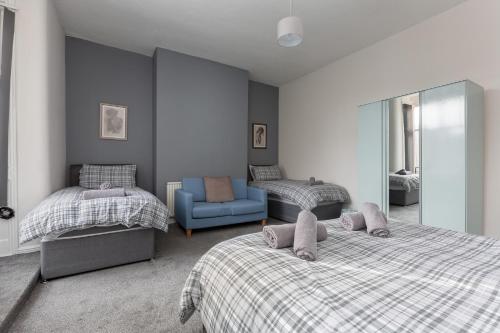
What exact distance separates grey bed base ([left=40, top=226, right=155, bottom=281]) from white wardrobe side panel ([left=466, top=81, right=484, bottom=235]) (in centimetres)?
325

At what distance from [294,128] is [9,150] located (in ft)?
14.7

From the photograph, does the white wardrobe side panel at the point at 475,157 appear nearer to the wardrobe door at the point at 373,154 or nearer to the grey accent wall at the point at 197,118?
the wardrobe door at the point at 373,154

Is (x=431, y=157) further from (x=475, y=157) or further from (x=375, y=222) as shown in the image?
(x=375, y=222)

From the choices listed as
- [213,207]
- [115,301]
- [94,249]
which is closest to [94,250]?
[94,249]

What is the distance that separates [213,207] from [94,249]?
5.03 ft

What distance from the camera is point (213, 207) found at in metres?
3.42

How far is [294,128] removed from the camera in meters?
5.24

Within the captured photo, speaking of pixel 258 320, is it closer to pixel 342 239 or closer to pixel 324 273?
pixel 324 273

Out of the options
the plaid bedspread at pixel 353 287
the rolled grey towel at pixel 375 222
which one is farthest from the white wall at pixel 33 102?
the rolled grey towel at pixel 375 222

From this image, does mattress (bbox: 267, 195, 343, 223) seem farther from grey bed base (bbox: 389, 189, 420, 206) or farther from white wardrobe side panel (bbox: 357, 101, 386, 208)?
grey bed base (bbox: 389, 189, 420, 206)

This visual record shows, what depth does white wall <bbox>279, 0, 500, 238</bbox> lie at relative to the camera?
249 centimetres

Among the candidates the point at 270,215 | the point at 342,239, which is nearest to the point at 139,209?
the point at 342,239

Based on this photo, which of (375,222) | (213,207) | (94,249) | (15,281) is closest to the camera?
(375,222)

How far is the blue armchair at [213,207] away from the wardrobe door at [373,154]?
1.53 metres
